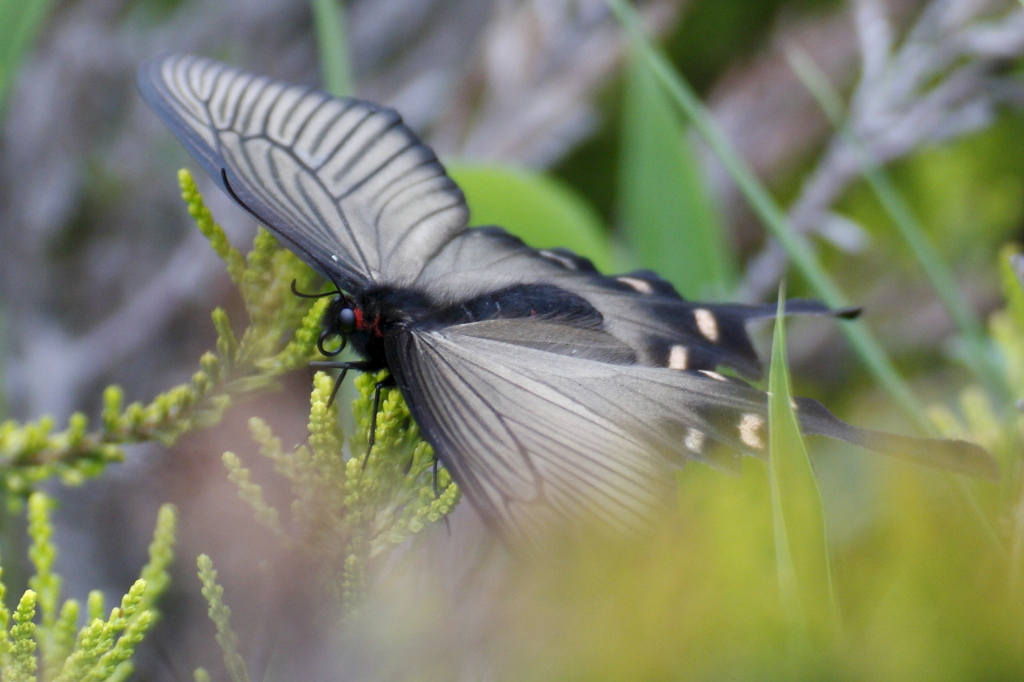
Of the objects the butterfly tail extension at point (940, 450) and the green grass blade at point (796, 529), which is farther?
the butterfly tail extension at point (940, 450)

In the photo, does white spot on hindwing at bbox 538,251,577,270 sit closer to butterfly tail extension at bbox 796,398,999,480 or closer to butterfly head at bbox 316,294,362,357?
butterfly head at bbox 316,294,362,357

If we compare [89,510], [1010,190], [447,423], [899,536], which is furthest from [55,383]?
[1010,190]

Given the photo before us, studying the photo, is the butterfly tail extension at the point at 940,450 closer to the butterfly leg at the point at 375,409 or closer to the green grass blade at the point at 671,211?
the butterfly leg at the point at 375,409

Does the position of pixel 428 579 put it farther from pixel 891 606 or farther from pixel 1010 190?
pixel 1010 190

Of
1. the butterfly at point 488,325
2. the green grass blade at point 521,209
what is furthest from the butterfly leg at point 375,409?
the green grass blade at point 521,209

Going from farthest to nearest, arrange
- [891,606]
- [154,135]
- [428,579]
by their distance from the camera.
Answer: [154,135] → [428,579] → [891,606]

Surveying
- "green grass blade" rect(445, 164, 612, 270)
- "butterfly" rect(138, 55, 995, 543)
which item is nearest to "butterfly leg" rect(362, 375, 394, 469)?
"butterfly" rect(138, 55, 995, 543)
